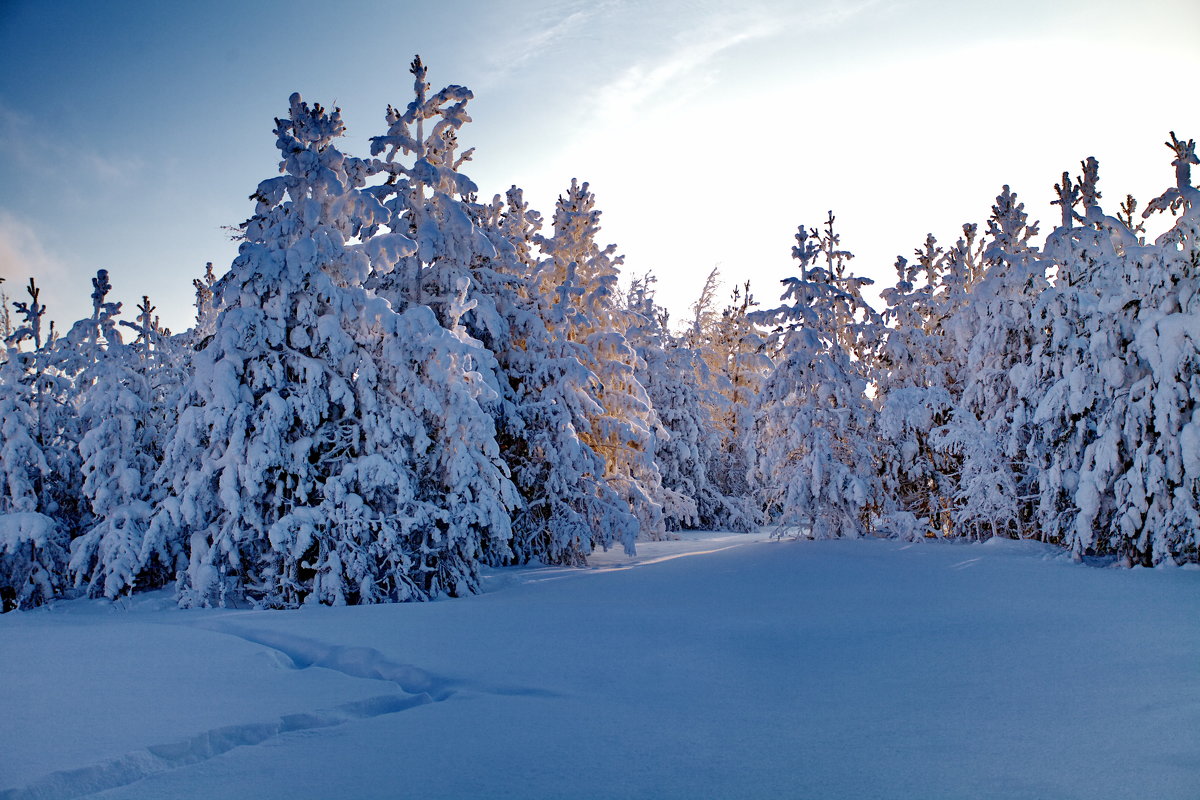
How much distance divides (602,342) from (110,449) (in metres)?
11.1

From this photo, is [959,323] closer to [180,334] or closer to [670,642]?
[670,642]

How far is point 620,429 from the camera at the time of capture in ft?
61.2

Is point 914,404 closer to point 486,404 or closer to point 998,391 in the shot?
point 998,391

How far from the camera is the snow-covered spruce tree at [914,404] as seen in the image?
19141 mm

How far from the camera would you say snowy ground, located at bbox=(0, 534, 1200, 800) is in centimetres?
420

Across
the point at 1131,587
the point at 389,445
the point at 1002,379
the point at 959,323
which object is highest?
the point at 959,323

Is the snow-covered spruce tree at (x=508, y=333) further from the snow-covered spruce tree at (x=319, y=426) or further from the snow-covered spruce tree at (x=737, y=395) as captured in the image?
the snow-covered spruce tree at (x=737, y=395)

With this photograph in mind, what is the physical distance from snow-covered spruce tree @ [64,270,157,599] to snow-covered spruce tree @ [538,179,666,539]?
9.31m

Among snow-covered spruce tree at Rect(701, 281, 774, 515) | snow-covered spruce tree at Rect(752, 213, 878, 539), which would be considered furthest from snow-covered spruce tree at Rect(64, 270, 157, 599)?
snow-covered spruce tree at Rect(701, 281, 774, 515)

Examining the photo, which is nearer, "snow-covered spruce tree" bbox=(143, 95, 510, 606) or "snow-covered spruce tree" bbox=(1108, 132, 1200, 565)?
"snow-covered spruce tree" bbox=(1108, 132, 1200, 565)

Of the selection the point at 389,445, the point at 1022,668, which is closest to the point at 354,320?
the point at 389,445

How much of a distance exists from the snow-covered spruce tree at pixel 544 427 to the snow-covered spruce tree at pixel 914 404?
24.3 ft

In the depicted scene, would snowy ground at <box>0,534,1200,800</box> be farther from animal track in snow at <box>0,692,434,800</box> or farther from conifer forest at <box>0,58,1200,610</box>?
conifer forest at <box>0,58,1200,610</box>

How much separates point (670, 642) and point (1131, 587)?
7.47 metres
